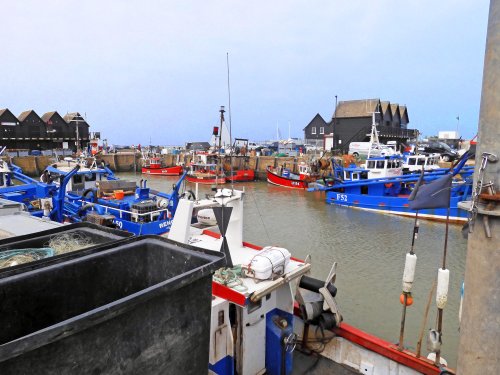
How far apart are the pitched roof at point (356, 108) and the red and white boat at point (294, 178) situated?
55.4ft

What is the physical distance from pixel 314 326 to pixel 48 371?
481 cm

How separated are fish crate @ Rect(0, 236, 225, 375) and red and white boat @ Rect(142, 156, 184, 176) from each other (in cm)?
3748

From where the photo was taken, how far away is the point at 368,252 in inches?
534

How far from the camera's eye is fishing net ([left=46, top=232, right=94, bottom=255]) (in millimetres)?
2738

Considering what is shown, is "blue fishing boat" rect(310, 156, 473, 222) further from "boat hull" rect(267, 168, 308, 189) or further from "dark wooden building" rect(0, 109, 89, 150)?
"dark wooden building" rect(0, 109, 89, 150)

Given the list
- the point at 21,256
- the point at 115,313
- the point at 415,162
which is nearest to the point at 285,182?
the point at 415,162

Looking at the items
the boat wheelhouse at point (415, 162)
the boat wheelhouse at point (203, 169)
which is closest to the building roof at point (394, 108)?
the boat wheelhouse at point (415, 162)

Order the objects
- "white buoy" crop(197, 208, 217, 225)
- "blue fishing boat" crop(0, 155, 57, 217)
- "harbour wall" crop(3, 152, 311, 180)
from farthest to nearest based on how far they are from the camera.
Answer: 1. "harbour wall" crop(3, 152, 311, 180)
2. "blue fishing boat" crop(0, 155, 57, 217)
3. "white buoy" crop(197, 208, 217, 225)

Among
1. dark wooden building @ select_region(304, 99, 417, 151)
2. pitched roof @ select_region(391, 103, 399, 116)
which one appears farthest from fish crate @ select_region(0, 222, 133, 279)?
pitched roof @ select_region(391, 103, 399, 116)

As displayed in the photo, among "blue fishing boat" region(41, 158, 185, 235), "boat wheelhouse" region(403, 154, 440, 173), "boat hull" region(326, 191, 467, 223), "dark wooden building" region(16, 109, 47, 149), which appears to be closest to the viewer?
"blue fishing boat" region(41, 158, 185, 235)

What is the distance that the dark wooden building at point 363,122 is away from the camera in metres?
43.5

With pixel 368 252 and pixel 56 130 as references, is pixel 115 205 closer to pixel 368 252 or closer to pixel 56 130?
pixel 368 252

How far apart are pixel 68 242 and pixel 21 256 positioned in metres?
0.38

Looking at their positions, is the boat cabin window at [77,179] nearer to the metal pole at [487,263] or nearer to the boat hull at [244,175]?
the metal pole at [487,263]
